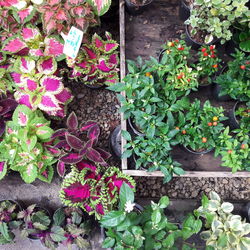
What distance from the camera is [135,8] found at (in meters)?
1.67

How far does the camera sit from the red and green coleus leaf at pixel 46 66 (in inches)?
65.7

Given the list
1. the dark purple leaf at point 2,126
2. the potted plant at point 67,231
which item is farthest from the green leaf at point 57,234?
the dark purple leaf at point 2,126

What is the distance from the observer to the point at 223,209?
1382mm

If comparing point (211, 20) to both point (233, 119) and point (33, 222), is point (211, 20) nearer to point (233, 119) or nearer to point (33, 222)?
point (233, 119)

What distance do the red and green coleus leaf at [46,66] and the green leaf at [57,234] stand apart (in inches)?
35.4

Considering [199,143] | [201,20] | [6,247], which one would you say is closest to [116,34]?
[201,20]

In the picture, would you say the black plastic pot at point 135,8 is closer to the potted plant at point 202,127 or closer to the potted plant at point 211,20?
the potted plant at point 211,20

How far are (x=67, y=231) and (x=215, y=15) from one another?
1395 mm

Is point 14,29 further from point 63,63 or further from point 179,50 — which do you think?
point 179,50

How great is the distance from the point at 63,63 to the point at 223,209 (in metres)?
1.44

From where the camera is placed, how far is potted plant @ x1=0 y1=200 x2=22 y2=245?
1.57 meters

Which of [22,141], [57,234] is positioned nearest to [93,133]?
[22,141]

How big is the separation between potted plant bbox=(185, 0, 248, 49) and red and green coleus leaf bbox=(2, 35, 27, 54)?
988 mm

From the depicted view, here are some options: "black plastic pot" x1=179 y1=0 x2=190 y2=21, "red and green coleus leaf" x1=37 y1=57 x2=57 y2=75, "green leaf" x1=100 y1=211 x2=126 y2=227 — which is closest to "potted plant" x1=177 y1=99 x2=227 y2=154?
"green leaf" x1=100 y1=211 x2=126 y2=227
